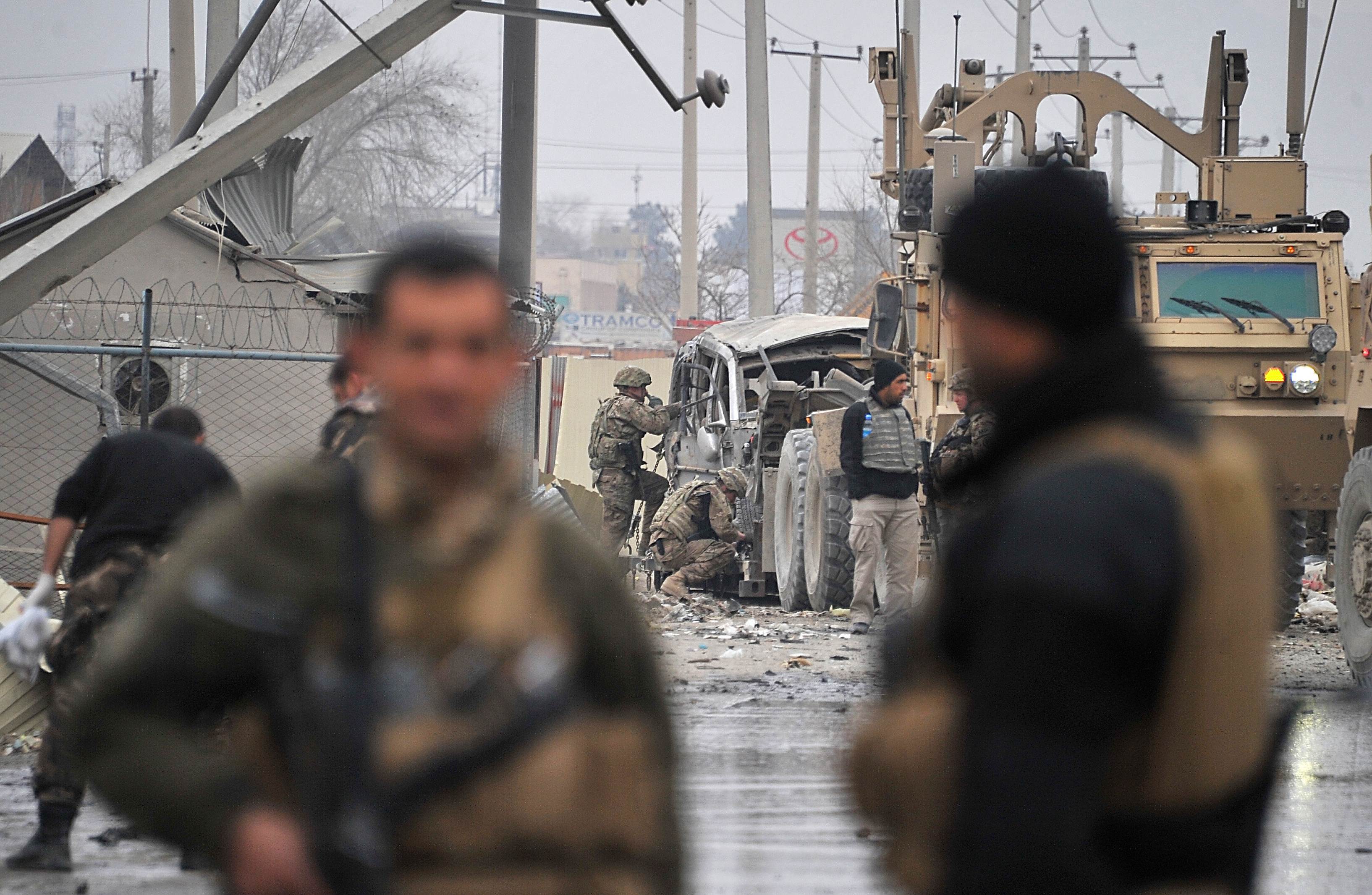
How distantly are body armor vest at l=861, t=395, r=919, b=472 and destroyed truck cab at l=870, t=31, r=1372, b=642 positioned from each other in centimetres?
26

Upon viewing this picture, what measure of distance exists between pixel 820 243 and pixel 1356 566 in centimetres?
6299

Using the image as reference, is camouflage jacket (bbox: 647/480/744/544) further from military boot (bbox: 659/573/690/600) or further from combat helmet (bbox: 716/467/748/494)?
military boot (bbox: 659/573/690/600)

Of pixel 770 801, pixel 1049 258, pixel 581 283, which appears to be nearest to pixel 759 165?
pixel 770 801

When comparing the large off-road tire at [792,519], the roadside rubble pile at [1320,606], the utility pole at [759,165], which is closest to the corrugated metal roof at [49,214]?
the large off-road tire at [792,519]

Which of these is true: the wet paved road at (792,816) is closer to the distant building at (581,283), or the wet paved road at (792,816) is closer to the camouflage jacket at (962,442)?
the camouflage jacket at (962,442)

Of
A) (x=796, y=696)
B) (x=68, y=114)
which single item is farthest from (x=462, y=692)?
(x=68, y=114)

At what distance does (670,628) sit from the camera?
38.4 feet

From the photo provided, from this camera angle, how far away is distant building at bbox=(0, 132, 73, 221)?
45031 millimetres

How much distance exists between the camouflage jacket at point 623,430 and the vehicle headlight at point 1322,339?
6.30 m

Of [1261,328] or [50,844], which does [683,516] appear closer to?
[1261,328]

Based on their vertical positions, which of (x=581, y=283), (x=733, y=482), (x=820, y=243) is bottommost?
(x=733, y=482)

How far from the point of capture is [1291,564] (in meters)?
10.8

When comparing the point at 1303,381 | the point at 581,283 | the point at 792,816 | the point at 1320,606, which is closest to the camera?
the point at 792,816

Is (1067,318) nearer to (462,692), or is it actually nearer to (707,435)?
(462,692)
